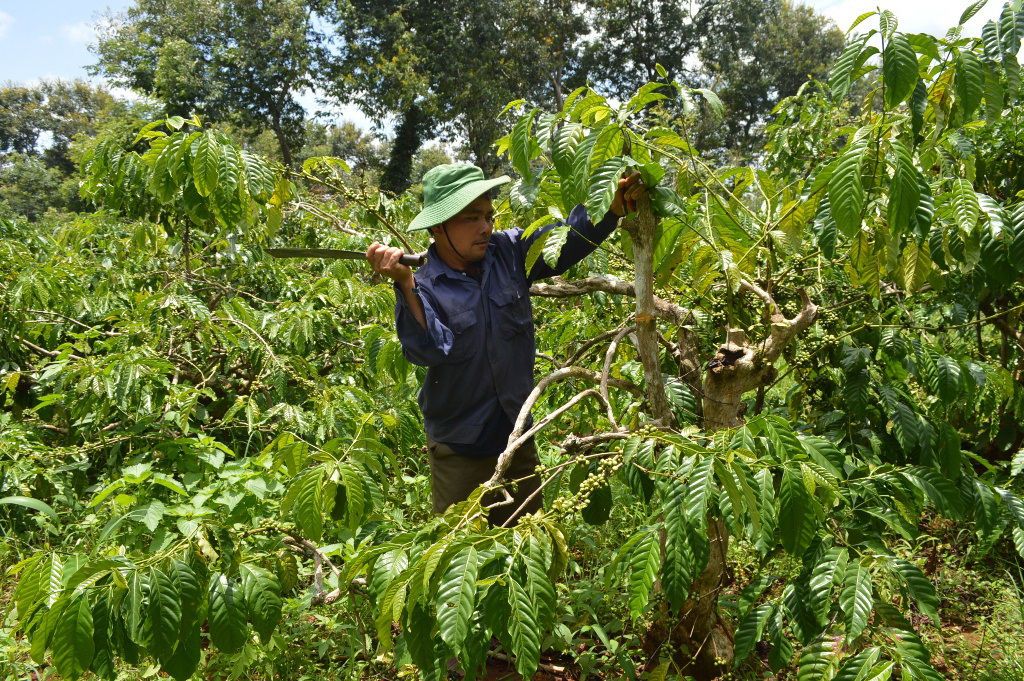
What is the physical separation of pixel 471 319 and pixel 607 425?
561mm

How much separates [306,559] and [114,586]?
5.67ft

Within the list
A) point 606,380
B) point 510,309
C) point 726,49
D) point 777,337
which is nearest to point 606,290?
point 510,309

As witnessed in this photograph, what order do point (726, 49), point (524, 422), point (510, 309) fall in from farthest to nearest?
point (726, 49) < point (510, 309) < point (524, 422)

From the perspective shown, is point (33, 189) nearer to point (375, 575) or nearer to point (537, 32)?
point (537, 32)

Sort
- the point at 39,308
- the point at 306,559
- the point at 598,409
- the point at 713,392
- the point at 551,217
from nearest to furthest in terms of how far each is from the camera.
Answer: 1. the point at 551,217
2. the point at 713,392
3. the point at 598,409
4. the point at 306,559
5. the point at 39,308

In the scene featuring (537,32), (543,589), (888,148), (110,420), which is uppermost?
(537,32)

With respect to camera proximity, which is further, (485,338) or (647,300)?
(485,338)

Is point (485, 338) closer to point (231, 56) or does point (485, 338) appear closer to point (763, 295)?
point (763, 295)

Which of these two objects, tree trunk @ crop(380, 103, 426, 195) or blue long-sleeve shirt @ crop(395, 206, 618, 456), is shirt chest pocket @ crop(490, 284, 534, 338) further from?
tree trunk @ crop(380, 103, 426, 195)

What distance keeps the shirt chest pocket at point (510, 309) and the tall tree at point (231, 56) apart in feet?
66.9

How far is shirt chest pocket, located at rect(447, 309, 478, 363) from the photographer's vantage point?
203 centimetres

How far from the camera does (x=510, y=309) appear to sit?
84.7 inches

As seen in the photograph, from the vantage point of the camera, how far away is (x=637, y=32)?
80.6 ft

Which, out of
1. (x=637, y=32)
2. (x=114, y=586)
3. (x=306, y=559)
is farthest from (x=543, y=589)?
(x=637, y=32)
